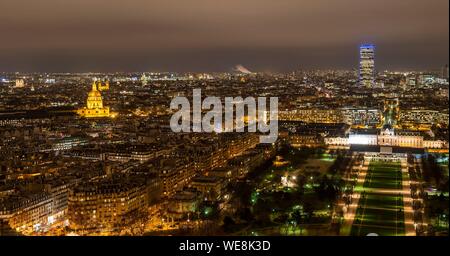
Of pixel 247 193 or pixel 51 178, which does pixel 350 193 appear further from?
pixel 51 178

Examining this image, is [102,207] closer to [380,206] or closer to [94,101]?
[380,206]

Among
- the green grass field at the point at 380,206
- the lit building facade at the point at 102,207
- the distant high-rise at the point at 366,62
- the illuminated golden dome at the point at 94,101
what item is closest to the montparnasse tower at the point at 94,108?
the illuminated golden dome at the point at 94,101

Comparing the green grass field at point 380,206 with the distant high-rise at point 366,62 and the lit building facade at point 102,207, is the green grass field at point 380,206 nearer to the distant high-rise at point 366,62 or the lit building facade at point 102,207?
the lit building facade at point 102,207

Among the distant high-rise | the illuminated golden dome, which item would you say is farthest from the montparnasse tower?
the distant high-rise

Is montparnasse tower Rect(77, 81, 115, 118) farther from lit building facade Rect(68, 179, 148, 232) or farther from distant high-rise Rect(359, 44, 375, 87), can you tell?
distant high-rise Rect(359, 44, 375, 87)

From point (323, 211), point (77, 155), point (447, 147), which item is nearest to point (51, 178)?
point (77, 155)
